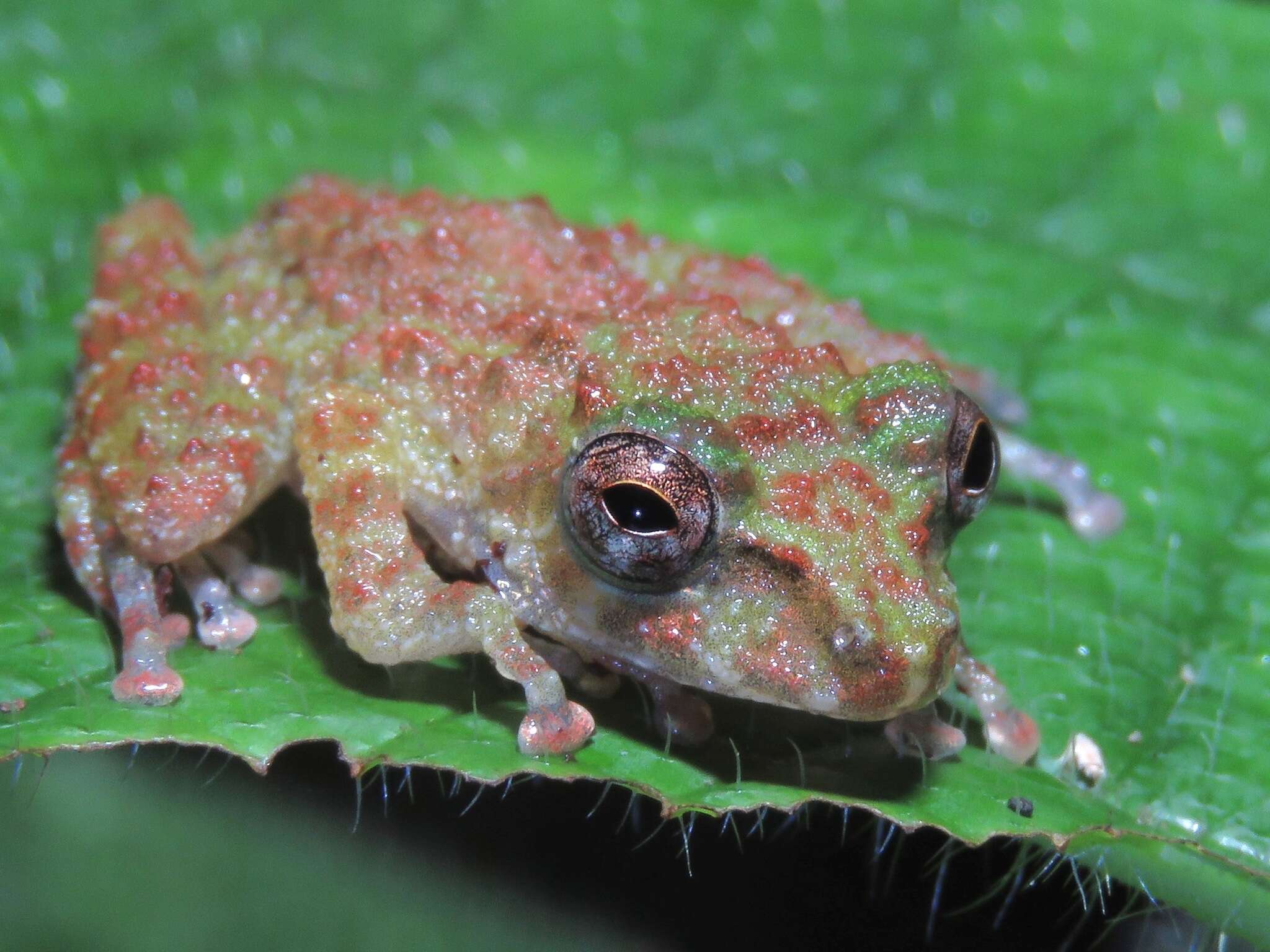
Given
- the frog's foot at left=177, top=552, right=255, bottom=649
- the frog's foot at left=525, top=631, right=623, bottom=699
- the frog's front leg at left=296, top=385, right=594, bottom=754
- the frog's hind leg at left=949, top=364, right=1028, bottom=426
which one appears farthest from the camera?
the frog's hind leg at left=949, top=364, right=1028, bottom=426

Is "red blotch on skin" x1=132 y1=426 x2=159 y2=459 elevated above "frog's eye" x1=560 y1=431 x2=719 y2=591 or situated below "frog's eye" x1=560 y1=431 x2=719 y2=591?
below

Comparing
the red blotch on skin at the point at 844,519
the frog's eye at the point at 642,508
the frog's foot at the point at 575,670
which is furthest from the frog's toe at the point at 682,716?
the red blotch on skin at the point at 844,519

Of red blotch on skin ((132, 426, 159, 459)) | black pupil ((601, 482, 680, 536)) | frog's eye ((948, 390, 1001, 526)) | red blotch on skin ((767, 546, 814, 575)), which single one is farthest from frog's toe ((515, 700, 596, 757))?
red blotch on skin ((132, 426, 159, 459))

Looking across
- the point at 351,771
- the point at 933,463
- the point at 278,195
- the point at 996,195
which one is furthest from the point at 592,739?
the point at 996,195

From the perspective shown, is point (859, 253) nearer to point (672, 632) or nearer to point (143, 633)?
point (672, 632)

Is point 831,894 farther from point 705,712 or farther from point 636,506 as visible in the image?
point 636,506

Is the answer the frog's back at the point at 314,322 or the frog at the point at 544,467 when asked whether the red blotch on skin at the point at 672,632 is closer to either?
the frog at the point at 544,467

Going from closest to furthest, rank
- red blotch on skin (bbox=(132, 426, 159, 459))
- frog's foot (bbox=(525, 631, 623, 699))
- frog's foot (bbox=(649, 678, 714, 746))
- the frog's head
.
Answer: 1. the frog's head
2. frog's foot (bbox=(649, 678, 714, 746))
3. frog's foot (bbox=(525, 631, 623, 699))
4. red blotch on skin (bbox=(132, 426, 159, 459))

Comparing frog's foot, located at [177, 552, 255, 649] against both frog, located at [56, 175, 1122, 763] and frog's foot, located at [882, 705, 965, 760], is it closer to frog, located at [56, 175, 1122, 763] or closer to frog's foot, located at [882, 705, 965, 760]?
frog, located at [56, 175, 1122, 763]
